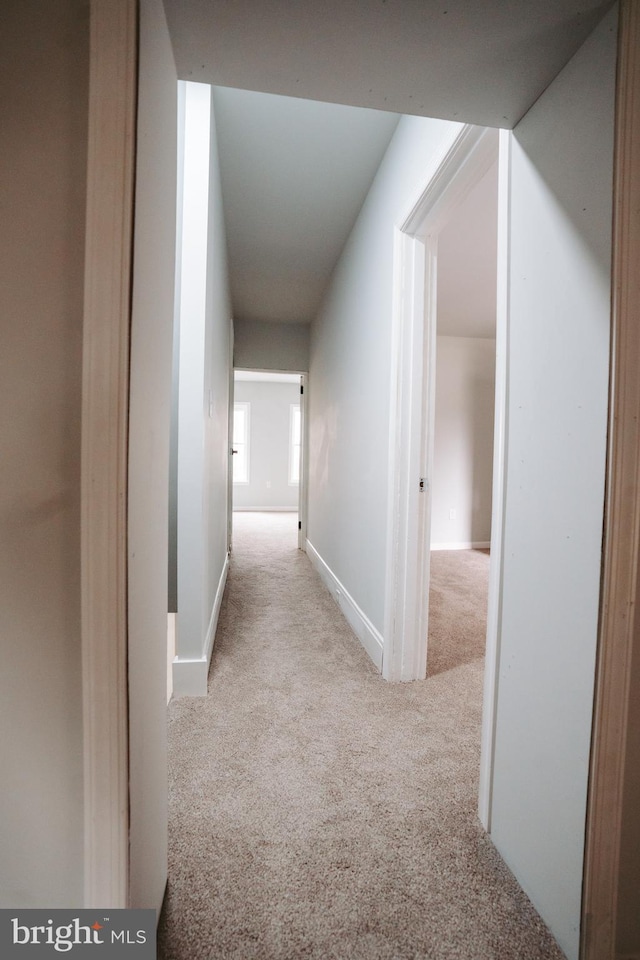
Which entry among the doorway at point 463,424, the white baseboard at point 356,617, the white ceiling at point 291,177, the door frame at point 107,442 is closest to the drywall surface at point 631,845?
the door frame at point 107,442

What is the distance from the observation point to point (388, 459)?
2.03 metres

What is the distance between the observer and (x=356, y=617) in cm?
252

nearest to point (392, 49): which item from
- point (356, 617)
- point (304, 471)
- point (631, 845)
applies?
point (631, 845)

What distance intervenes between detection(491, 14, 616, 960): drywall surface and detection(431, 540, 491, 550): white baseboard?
4305 millimetres

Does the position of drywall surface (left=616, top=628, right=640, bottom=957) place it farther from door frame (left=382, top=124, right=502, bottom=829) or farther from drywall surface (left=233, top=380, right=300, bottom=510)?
drywall surface (left=233, top=380, right=300, bottom=510)

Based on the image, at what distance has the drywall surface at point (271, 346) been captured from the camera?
496 cm

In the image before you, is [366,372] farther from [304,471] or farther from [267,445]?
[267,445]

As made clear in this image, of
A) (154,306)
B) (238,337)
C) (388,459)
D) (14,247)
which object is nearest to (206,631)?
(388,459)

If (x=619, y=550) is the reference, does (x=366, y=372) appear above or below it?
above

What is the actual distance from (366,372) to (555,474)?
171 cm

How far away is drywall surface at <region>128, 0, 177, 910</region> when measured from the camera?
0.66 metres

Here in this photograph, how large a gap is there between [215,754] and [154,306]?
141 centimetres

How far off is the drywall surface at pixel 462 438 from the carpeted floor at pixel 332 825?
3.35 metres

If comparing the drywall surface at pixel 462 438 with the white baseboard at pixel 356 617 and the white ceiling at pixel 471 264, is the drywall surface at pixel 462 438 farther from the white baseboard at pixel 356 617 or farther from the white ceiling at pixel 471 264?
the white baseboard at pixel 356 617
